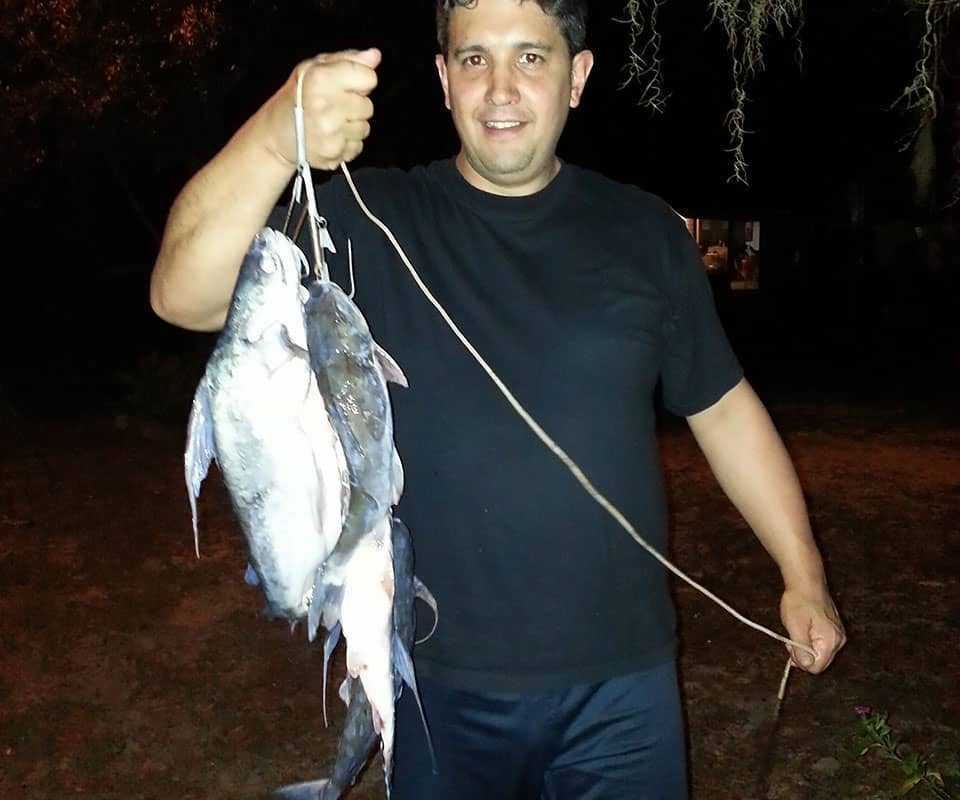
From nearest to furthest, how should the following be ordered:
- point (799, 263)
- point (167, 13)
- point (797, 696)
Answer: point (797, 696)
point (167, 13)
point (799, 263)

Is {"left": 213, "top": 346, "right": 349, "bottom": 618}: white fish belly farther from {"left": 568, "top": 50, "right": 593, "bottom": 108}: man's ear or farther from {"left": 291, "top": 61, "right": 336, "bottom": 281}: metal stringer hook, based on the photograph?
{"left": 568, "top": 50, "right": 593, "bottom": 108}: man's ear

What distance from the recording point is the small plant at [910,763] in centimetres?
345

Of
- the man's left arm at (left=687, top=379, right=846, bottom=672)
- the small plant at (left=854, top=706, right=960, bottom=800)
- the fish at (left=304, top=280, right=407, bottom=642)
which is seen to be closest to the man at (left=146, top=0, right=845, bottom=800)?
the man's left arm at (left=687, top=379, right=846, bottom=672)

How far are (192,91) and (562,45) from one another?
30.1 feet

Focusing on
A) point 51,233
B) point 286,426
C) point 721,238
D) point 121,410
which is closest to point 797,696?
point 286,426

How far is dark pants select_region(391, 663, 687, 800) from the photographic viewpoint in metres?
2.17

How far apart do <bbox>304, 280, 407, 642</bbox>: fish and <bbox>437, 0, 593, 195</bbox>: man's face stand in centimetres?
61

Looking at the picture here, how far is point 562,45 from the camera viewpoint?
220 centimetres

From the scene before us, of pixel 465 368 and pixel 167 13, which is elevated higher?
pixel 167 13

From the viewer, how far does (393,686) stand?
6.21ft

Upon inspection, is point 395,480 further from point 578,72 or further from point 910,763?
point 910,763

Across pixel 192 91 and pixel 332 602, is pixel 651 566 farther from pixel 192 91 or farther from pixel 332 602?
pixel 192 91

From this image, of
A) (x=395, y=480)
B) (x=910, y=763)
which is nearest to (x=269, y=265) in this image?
(x=395, y=480)

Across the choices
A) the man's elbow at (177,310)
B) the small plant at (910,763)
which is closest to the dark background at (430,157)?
the small plant at (910,763)
